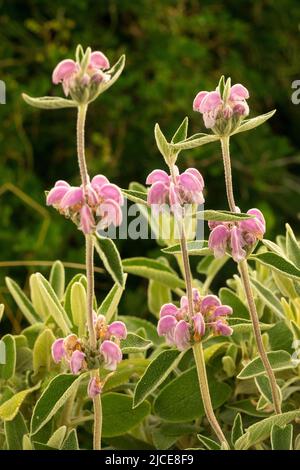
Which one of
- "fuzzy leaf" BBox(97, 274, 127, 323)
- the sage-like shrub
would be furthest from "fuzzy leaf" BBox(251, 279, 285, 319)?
"fuzzy leaf" BBox(97, 274, 127, 323)

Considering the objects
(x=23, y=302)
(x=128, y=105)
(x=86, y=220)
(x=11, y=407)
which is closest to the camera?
→ (x=86, y=220)

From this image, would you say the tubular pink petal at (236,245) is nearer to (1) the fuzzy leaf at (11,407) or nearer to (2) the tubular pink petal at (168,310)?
(2) the tubular pink petal at (168,310)

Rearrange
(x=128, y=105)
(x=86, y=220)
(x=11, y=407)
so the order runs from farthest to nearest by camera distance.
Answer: (x=128, y=105) < (x=11, y=407) < (x=86, y=220)

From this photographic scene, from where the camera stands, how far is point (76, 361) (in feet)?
1.70

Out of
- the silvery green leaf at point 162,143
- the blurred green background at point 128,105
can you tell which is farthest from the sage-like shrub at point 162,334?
the blurred green background at point 128,105

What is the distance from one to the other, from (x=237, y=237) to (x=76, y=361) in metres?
0.11

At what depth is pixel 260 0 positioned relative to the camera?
81.0 inches

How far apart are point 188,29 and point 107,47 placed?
0.19m

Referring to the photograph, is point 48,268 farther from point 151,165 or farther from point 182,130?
point 182,130

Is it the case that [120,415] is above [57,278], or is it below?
below

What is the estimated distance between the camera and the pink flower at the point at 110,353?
0.52 meters

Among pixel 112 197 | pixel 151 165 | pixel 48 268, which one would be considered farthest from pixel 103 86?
pixel 151 165

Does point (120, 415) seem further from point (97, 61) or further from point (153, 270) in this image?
point (97, 61)

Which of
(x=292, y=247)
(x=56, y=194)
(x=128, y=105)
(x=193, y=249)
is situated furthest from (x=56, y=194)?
(x=128, y=105)
